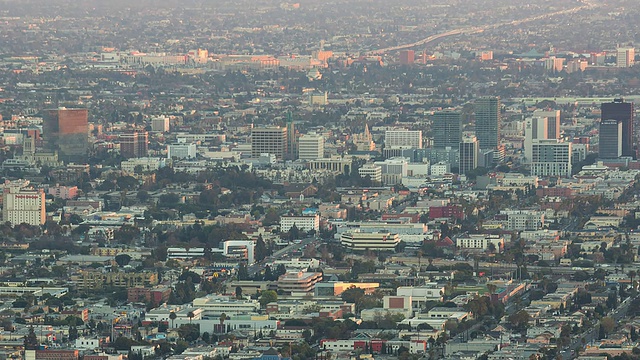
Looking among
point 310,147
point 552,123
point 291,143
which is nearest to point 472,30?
point 552,123

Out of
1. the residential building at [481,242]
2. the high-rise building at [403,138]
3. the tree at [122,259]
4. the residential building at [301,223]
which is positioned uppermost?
the high-rise building at [403,138]

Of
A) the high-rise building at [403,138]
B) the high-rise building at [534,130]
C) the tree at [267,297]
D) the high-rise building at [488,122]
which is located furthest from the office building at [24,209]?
the high-rise building at [488,122]

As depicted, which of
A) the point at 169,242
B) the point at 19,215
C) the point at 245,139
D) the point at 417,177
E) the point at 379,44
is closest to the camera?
the point at 169,242

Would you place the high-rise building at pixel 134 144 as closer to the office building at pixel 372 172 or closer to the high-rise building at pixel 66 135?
the high-rise building at pixel 66 135

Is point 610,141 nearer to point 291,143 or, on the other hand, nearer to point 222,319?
point 291,143

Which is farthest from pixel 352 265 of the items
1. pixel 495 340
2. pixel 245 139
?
pixel 245 139

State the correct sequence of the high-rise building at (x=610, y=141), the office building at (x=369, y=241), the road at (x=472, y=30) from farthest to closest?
1. the road at (x=472, y=30)
2. the high-rise building at (x=610, y=141)
3. the office building at (x=369, y=241)

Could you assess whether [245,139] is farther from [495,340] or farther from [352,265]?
[495,340]
